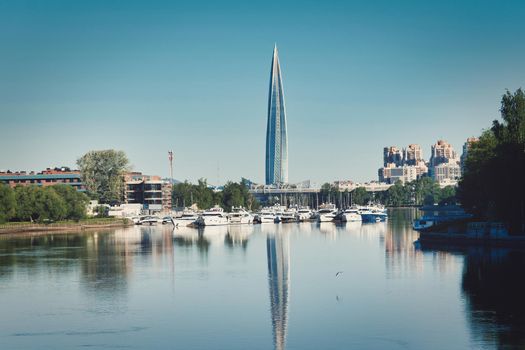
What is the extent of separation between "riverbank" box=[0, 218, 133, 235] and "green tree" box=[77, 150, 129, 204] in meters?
18.5

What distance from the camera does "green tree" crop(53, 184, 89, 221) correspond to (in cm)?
11738

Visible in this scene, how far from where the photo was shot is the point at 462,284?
4625 centimetres

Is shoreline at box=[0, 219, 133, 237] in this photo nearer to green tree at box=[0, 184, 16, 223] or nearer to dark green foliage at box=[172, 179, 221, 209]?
green tree at box=[0, 184, 16, 223]

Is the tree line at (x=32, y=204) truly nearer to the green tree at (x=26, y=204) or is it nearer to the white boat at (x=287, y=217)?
the green tree at (x=26, y=204)

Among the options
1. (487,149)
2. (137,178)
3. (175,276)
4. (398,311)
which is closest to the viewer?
(398,311)

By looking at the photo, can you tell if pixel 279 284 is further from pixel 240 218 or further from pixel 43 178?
pixel 43 178

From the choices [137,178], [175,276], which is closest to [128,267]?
[175,276]

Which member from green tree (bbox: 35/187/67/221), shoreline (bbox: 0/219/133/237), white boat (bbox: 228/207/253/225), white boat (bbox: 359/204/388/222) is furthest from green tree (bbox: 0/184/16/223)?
white boat (bbox: 359/204/388/222)

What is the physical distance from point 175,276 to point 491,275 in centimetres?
1870

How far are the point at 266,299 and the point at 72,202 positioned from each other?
7950 centimetres

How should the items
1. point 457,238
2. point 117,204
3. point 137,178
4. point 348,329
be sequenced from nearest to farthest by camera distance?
1. point 348,329
2. point 457,238
3. point 117,204
4. point 137,178

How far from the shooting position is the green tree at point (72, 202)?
11738cm

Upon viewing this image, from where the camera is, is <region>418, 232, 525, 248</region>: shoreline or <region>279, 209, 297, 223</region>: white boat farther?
<region>279, 209, 297, 223</region>: white boat

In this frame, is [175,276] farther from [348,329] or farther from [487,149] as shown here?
[487,149]
